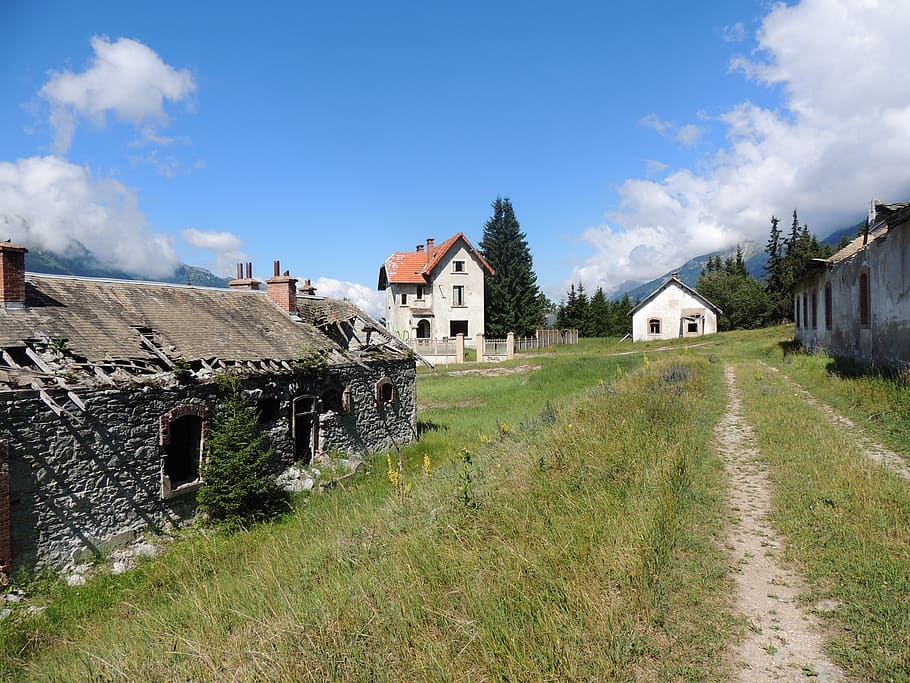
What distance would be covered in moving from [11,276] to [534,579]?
1252 centimetres

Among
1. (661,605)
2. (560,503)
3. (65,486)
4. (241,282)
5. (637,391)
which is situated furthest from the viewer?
(241,282)

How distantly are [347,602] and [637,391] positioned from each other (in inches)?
430

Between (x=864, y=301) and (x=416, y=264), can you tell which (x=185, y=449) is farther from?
(x=416, y=264)

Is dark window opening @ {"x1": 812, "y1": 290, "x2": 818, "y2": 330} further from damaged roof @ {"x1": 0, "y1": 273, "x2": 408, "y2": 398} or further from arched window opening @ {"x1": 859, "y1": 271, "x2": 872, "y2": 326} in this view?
damaged roof @ {"x1": 0, "y1": 273, "x2": 408, "y2": 398}

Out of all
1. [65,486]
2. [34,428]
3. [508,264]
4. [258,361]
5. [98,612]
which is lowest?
[98,612]

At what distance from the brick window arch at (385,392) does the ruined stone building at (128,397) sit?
324 mm

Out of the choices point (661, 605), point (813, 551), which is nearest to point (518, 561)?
point (661, 605)

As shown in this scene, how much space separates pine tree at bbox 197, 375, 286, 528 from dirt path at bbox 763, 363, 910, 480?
11.8m

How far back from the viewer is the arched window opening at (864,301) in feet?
51.4

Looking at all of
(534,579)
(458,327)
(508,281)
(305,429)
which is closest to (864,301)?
(534,579)

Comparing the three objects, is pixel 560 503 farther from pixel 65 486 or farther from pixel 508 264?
pixel 508 264

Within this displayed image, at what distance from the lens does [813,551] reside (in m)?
5.05

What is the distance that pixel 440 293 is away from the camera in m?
43.8

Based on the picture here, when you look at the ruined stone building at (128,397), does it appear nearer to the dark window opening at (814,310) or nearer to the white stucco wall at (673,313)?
the dark window opening at (814,310)
